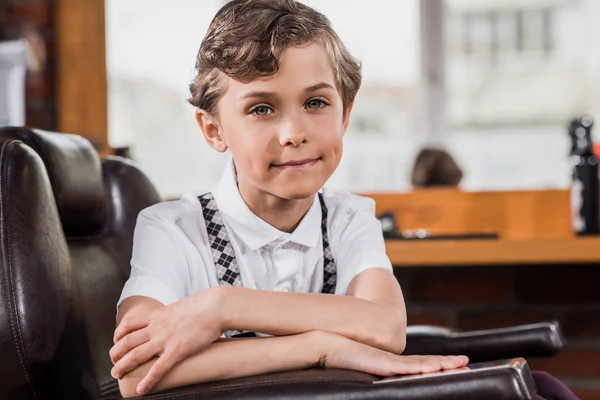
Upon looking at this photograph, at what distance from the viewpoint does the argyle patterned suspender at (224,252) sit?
1.26 m

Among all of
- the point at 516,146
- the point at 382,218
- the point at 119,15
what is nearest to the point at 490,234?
the point at 382,218

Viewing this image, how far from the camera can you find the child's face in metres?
1.15

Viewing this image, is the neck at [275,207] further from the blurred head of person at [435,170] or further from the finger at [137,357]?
the blurred head of person at [435,170]

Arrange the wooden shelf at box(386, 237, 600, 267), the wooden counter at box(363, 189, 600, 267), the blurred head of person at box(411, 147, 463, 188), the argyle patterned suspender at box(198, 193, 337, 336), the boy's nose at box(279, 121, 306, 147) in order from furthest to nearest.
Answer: the blurred head of person at box(411, 147, 463, 188), the wooden counter at box(363, 189, 600, 267), the wooden shelf at box(386, 237, 600, 267), the argyle patterned suspender at box(198, 193, 337, 336), the boy's nose at box(279, 121, 306, 147)

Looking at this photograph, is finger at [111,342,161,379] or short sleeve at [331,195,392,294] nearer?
finger at [111,342,161,379]

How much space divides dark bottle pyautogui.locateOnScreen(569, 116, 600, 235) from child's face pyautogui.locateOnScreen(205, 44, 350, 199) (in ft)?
3.80

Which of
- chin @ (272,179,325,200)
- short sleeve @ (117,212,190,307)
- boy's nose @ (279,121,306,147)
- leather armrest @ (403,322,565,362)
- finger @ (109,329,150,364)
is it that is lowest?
leather armrest @ (403,322,565,362)

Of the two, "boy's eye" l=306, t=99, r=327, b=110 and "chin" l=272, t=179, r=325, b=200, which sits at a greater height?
"boy's eye" l=306, t=99, r=327, b=110

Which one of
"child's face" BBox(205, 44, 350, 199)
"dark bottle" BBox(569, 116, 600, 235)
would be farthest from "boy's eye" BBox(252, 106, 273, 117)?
"dark bottle" BBox(569, 116, 600, 235)

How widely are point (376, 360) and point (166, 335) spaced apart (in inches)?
9.8

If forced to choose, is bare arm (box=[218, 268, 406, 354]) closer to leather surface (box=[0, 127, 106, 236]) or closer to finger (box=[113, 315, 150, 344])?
finger (box=[113, 315, 150, 344])

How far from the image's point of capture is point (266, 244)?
127 centimetres

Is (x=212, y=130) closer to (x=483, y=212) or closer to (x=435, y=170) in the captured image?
(x=483, y=212)

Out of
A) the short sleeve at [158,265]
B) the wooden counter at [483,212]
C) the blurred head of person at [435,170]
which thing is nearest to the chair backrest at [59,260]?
the short sleeve at [158,265]
